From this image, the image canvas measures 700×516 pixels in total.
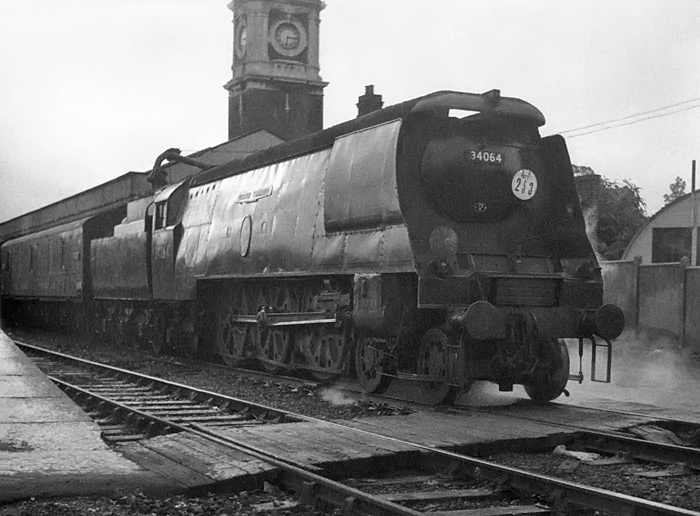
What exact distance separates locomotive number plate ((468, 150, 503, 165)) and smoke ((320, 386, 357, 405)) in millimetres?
2857

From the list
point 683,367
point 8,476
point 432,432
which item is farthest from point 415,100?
point 683,367

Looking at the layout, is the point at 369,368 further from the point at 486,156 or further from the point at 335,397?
the point at 486,156

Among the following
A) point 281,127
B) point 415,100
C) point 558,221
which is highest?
point 281,127

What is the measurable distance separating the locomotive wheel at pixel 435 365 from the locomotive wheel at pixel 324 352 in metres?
1.35

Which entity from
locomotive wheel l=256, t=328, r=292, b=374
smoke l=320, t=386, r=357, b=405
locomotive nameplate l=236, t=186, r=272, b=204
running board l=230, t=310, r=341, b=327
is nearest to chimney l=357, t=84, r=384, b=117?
locomotive nameplate l=236, t=186, r=272, b=204

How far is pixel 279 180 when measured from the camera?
12.2 m

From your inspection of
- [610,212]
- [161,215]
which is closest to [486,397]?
[161,215]

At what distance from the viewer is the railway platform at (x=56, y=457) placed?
17.4ft

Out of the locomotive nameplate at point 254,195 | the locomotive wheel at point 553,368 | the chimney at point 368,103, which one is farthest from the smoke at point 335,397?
the chimney at point 368,103

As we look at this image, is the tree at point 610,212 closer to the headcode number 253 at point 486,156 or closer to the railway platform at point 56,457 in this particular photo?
the headcode number 253 at point 486,156

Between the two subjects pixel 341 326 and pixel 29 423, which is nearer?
pixel 29 423

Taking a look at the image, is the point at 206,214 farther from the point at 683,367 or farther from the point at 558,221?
the point at 683,367

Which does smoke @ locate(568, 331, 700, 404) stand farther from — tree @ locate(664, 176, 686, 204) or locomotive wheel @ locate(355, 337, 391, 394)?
tree @ locate(664, 176, 686, 204)

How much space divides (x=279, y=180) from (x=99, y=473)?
698 centimetres
